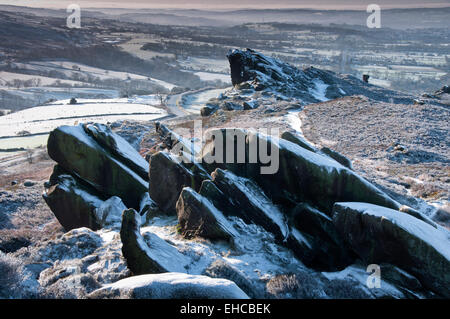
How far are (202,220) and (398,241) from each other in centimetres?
641

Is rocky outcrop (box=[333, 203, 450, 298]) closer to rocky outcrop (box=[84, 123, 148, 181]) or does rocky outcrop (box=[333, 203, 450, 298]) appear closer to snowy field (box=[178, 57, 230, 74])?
rocky outcrop (box=[84, 123, 148, 181])

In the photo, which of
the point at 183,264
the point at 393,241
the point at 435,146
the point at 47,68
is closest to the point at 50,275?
the point at 183,264

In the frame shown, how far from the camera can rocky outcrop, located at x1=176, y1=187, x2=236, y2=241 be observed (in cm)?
1224

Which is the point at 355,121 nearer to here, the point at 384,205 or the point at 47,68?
the point at 384,205

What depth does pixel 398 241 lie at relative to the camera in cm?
1000

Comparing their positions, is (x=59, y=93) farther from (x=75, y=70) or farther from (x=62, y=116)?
(x=75, y=70)

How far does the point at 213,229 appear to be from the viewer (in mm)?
12266

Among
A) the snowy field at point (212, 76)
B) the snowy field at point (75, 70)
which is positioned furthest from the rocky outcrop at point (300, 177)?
the snowy field at point (212, 76)

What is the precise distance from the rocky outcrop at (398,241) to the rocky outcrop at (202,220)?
3968mm

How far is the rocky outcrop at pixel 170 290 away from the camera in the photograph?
780 centimetres

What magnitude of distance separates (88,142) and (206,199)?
6.97m

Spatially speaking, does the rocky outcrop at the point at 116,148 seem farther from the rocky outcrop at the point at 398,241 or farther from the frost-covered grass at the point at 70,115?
the frost-covered grass at the point at 70,115

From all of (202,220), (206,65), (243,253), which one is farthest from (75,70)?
(243,253)

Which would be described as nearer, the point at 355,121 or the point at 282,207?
the point at 282,207
